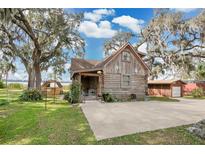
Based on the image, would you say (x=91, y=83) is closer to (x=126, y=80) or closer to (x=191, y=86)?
(x=126, y=80)

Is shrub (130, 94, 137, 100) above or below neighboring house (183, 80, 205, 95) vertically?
below

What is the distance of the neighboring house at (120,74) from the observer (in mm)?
15230

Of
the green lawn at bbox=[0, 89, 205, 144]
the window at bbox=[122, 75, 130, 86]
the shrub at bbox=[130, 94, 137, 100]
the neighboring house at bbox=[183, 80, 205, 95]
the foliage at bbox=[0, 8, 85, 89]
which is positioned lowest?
the green lawn at bbox=[0, 89, 205, 144]

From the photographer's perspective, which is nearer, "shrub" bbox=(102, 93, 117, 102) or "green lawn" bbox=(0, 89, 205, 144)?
"green lawn" bbox=(0, 89, 205, 144)

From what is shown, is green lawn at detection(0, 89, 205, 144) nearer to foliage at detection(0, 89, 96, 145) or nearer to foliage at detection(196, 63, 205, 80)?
foliage at detection(0, 89, 96, 145)

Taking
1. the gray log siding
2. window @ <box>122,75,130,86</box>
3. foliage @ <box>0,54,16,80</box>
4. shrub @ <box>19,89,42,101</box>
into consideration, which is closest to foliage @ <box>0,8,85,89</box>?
foliage @ <box>0,54,16,80</box>

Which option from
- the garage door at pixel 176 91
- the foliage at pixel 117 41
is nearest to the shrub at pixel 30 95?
the foliage at pixel 117 41

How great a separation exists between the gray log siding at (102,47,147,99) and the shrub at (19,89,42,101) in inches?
191

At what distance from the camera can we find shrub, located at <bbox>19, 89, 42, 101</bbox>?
50.6ft

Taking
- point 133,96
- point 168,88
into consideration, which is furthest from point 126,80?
point 168,88

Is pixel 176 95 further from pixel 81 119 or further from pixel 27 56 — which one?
pixel 81 119

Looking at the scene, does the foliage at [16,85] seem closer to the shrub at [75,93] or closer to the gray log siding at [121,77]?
the gray log siding at [121,77]
